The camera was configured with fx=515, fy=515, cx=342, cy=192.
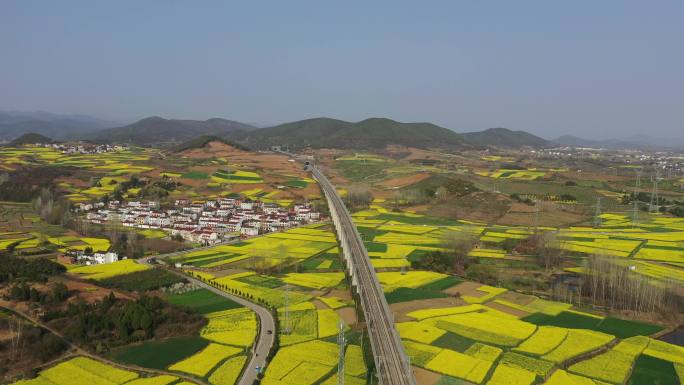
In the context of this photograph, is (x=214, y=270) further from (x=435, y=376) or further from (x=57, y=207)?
(x=57, y=207)

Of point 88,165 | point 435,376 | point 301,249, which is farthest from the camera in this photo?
point 88,165

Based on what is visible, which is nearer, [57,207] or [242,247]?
[242,247]

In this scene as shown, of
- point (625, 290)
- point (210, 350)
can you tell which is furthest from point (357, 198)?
point (210, 350)

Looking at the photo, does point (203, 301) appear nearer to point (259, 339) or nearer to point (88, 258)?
point (259, 339)

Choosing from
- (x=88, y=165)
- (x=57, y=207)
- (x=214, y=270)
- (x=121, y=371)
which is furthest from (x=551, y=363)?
(x=88, y=165)

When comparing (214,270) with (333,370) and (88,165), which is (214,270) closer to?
(333,370)

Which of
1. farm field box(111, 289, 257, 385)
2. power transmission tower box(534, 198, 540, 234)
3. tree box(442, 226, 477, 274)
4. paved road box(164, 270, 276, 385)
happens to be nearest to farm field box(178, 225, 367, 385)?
farm field box(111, 289, 257, 385)

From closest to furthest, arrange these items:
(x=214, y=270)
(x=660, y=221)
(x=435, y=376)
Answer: (x=435, y=376)
(x=214, y=270)
(x=660, y=221)
